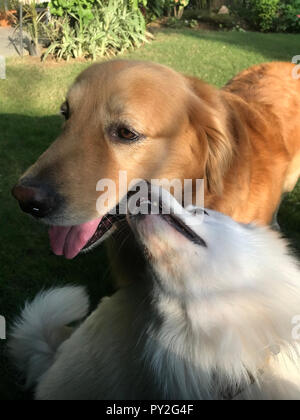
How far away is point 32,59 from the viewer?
316 inches

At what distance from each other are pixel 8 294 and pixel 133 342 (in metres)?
1.95

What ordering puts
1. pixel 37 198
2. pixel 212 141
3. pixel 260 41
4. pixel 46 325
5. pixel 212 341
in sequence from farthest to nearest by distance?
pixel 260 41, pixel 212 141, pixel 46 325, pixel 37 198, pixel 212 341

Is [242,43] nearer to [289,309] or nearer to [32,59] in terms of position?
[32,59]

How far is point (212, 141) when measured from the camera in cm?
233

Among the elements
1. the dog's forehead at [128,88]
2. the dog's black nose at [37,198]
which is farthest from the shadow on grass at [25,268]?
the dog's forehead at [128,88]

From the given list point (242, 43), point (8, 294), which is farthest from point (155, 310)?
point (242, 43)

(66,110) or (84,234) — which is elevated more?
(66,110)

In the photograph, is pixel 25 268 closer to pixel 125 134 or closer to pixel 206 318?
pixel 125 134

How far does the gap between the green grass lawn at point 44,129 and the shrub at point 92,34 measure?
355mm

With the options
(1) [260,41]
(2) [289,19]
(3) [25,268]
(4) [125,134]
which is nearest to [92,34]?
(1) [260,41]

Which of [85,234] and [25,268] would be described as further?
[25,268]

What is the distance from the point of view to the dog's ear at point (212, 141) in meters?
2.31

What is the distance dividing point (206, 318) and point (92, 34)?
773 centimetres
